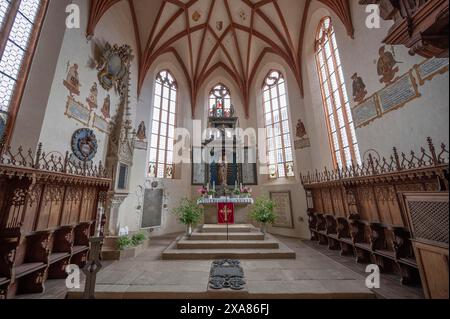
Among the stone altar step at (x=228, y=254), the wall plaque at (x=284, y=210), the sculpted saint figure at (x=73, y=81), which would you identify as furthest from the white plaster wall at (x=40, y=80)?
the wall plaque at (x=284, y=210)

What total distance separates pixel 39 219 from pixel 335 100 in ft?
32.1

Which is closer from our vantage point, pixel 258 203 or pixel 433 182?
pixel 433 182

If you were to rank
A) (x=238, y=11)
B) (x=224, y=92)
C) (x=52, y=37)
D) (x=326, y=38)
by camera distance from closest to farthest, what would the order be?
(x=52, y=37) < (x=326, y=38) < (x=238, y=11) < (x=224, y=92)

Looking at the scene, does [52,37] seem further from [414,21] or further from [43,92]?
[414,21]

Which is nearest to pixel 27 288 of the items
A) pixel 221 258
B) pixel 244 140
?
pixel 221 258

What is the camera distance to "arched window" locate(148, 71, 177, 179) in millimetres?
9297

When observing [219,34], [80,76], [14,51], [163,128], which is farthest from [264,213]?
[219,34]

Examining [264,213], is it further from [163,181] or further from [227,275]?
[163,181]

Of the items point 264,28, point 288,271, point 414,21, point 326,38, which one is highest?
point 264,28

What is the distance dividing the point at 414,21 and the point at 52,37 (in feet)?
25.7

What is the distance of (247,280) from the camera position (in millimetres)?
3551

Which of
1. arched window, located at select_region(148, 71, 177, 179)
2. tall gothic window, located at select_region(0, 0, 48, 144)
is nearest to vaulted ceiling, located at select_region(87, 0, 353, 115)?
arched window, located at select_region(148, 71, 177, 179)

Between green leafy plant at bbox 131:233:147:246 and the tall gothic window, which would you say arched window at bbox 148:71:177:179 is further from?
the tall gothic window

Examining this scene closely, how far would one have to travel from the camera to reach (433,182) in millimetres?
3344
